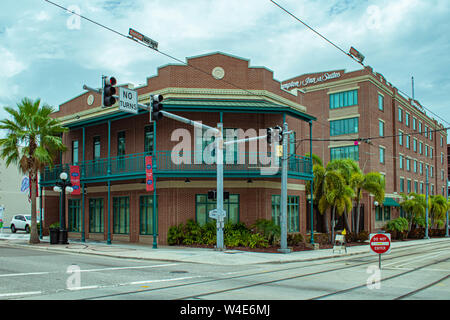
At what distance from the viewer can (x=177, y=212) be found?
23.7 m

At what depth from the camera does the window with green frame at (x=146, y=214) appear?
984 inches

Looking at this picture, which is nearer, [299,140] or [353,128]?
[299,140]

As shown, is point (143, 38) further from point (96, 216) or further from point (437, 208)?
point (437, 208)

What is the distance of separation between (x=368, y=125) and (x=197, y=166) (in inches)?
992

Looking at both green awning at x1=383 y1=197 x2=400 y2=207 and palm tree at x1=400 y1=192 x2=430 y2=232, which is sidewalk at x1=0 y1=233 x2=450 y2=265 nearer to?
palm tree at x1=400 y1=192 x2=430 y2=232

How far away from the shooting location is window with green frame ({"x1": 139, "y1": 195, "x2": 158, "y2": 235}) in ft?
82.0

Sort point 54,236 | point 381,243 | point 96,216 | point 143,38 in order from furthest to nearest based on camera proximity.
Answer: point 96,216, point 54,236, point 143,38, point 381,243

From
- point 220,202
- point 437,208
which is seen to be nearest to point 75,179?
point 220,202

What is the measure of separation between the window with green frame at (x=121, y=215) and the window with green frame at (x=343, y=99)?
2755 centimetres

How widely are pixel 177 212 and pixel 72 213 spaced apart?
36.3 feet

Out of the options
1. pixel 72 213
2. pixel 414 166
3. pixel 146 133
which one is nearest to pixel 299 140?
pixel 146 133

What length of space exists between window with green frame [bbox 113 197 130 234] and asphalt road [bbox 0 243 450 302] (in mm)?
9329

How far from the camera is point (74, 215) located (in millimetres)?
30922
